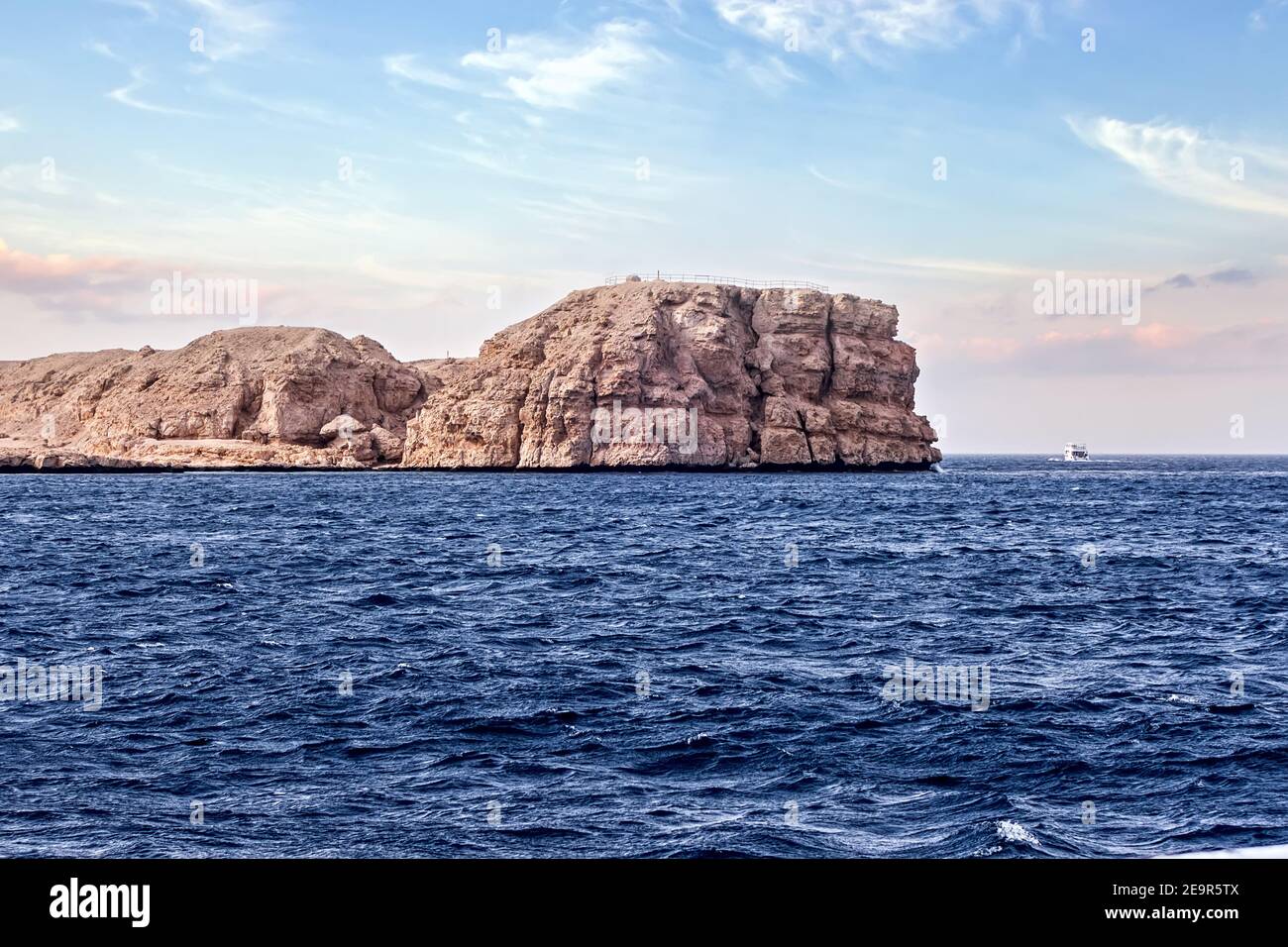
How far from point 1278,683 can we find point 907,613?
1028 cm

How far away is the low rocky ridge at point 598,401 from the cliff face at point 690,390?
212 millimetres

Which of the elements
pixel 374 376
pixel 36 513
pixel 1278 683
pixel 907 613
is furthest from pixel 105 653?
pixel 374 376

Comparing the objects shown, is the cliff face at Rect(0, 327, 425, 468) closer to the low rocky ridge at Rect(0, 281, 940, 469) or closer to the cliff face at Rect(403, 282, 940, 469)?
the low rocky ridge at Rect(0, 281, 940, 469)

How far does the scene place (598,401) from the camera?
14250 centimetres

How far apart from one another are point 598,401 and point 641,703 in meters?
124

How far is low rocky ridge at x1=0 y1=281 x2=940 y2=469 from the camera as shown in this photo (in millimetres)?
142500

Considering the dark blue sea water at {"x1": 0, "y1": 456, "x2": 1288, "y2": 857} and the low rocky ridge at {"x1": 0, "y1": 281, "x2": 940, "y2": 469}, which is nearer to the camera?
the dark blue sea water at {"x1": 0, "y1": 456, "x2": 1288, "y2": 857}

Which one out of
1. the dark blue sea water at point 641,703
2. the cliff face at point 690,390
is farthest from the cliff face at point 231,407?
the dark blue sea water at point 641,703

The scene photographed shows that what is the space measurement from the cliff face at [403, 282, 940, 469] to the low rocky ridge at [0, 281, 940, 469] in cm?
21

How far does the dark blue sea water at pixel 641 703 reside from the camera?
13188mm

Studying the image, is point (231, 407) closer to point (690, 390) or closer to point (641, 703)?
point (690, 390)

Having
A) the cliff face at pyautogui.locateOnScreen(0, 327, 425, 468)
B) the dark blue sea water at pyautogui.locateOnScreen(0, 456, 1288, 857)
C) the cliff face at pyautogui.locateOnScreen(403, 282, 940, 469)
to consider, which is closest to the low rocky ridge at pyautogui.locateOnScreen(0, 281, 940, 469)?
the cliff face at pyautogui.locateOnScreen(403, 282, 940, 469)

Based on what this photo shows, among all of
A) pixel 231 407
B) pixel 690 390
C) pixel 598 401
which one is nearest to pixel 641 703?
pixel 690 390

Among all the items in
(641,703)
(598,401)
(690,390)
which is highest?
(690,390)
